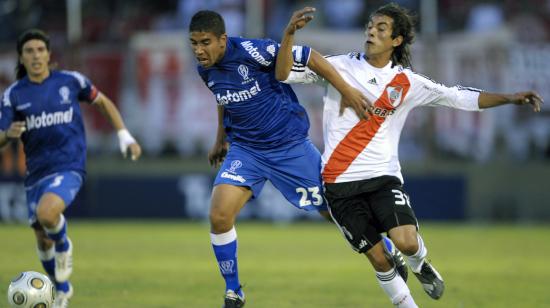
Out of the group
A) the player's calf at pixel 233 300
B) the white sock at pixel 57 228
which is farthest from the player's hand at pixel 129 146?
the player's calf at pixel 233 300

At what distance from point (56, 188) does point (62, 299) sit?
1.02 meters

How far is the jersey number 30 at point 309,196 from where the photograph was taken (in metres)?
8.40

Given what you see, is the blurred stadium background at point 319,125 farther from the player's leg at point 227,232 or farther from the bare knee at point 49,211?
the player's leg at point 227,232

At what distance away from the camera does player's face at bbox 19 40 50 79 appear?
9.35m

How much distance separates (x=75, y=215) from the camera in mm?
19656

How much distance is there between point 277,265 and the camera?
12742 millimetres

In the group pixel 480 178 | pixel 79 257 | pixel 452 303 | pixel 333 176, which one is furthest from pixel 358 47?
pixel 333 176

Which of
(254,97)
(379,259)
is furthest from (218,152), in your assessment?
(379,259)

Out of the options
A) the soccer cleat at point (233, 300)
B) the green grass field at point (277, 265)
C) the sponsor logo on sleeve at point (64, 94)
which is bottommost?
the green grass field at point (277, 265)

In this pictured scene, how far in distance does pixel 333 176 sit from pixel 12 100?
342 centimetres

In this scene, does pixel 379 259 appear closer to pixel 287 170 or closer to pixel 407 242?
pixel 407 242

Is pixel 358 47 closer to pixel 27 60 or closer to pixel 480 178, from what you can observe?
pixel 480 178

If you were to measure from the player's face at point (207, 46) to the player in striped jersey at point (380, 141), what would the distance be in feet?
2.27

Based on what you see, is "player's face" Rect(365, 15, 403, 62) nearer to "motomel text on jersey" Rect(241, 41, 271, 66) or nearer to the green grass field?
"motomel text on jersey" Rect(241, 41, 271, 66)
